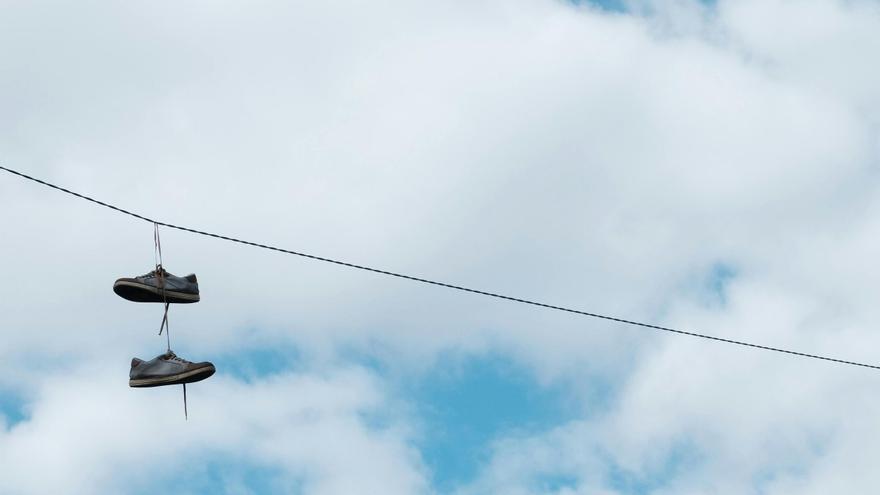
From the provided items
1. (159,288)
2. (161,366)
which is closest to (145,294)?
(159,288)

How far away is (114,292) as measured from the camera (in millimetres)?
13367

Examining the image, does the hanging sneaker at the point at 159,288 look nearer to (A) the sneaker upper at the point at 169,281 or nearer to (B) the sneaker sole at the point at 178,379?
(A) the sneaker upper at the point at 169,281

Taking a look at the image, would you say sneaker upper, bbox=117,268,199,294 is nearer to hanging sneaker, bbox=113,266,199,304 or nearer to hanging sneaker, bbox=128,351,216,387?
hanging sneaker, bbox=113,266,199,304

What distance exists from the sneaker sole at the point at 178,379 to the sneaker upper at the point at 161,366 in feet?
0.14

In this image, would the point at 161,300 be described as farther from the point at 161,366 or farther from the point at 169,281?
the point at 161,366

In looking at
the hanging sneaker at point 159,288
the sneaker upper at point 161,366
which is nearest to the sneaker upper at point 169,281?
the hanging sneaker at point 159,288

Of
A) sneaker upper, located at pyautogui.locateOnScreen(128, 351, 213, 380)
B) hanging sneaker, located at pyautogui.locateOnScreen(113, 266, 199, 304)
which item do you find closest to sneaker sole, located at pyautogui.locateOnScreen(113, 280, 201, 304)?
hanging sneaker, located at pyautogui.locateOnScreen(113, 266, 199, 304)

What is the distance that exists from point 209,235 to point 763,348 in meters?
5.86

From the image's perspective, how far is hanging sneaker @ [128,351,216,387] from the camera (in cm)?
1352

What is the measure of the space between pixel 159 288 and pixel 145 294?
0.15 metres

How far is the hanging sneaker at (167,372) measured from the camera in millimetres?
13523

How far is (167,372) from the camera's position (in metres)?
13.6

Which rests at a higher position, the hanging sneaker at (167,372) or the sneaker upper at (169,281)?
the sneaker upper at (169,281)

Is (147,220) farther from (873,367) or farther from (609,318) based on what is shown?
(873,367)
